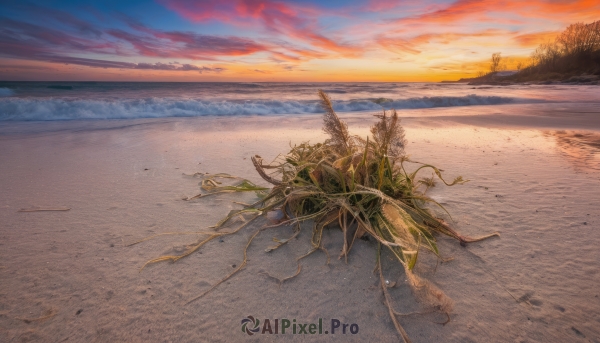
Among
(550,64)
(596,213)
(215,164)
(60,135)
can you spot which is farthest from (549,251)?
(550,64)

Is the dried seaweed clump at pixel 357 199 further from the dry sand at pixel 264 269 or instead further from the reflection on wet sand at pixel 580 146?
the reflection on wet sand at pixel 580 146

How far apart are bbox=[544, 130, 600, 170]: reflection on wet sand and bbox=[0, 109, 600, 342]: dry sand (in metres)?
0.17

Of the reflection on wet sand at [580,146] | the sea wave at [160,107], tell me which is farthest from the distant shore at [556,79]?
the reflection on wet sand at [580,146]

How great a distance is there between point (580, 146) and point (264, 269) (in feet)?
13.0

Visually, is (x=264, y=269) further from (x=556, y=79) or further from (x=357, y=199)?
(x=556, y=79)

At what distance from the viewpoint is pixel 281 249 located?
4.76 feet

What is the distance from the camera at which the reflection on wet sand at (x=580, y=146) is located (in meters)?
2.71

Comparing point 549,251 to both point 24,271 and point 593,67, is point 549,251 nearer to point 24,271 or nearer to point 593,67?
point 24,271

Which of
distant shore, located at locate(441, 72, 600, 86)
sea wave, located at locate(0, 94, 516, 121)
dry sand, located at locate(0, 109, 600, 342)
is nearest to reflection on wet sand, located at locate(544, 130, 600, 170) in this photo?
dry sand, located at locate(0, 109, 600, 342)

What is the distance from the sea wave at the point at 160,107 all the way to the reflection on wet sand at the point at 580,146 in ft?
17.5

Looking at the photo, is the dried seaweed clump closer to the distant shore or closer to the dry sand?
the dry sand

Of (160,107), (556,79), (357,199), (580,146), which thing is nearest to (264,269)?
(357,199)

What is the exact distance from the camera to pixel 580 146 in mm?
3420

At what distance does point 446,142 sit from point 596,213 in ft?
7.26
